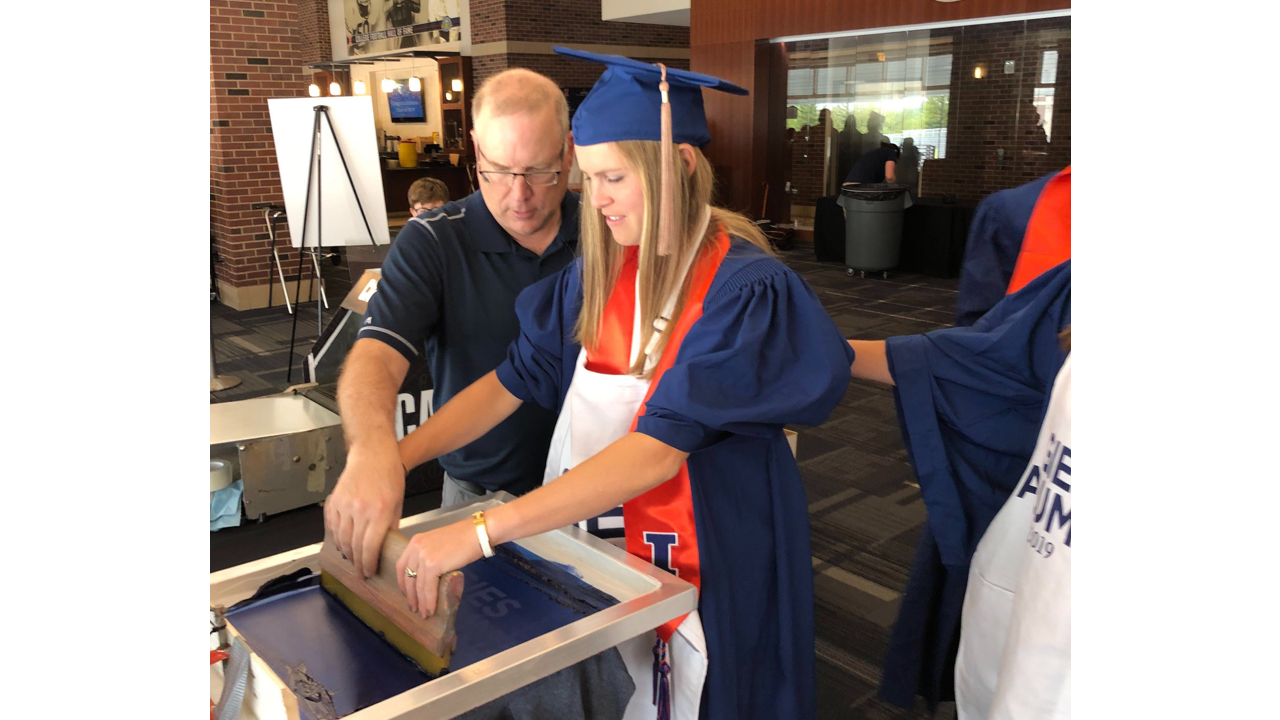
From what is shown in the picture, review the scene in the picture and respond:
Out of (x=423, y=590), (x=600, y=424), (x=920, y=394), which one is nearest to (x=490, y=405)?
(x=600, y=424)

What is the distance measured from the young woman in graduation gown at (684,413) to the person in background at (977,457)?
10.3 inches

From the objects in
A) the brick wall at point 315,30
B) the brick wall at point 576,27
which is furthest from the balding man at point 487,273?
the brick wall at point 315,30

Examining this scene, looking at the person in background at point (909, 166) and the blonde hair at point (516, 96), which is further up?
the person in background at point (909, 166)

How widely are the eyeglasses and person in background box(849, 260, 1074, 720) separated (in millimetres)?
629

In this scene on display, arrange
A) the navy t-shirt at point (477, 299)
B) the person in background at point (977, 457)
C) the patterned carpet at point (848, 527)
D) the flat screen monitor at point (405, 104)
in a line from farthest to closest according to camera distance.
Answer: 1. the flat screen monitor at point (405, 104)
2. the patterned carpet at point (848, 527)
3. the navy t-shirt at point (477, 299)
4. the person in background at point (977, 457)

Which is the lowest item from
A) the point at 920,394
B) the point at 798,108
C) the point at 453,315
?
the point at 920,394

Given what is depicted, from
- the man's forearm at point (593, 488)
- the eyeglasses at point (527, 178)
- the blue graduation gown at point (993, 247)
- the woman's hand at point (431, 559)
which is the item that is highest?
the eyeglasses at point (527, 178)

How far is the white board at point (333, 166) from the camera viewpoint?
15.4ft

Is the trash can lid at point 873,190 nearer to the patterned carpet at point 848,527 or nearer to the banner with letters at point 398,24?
the patterned carpet at point 848,527

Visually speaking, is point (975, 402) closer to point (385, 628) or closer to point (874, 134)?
point (385, 628)

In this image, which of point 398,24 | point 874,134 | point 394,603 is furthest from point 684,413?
point 398,24
